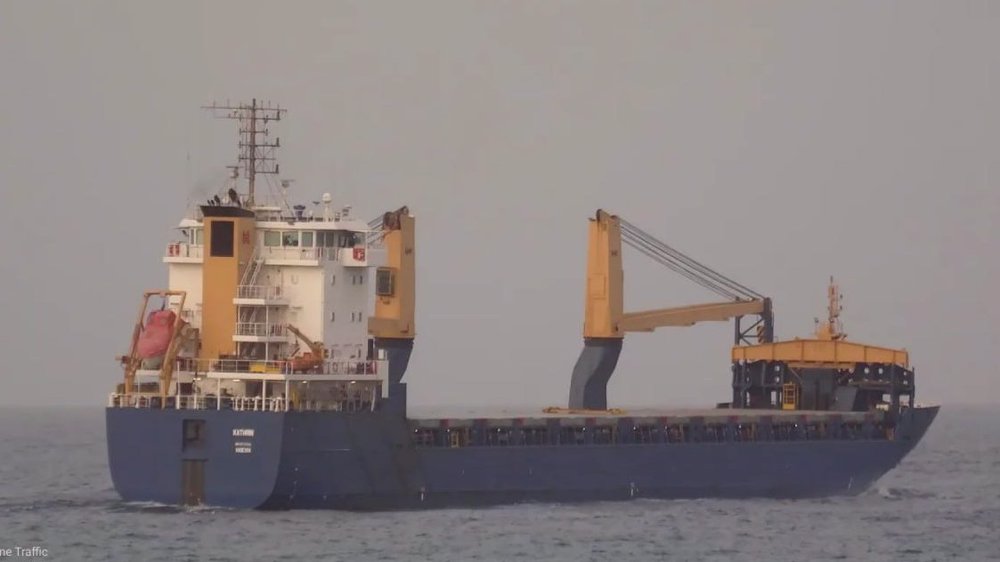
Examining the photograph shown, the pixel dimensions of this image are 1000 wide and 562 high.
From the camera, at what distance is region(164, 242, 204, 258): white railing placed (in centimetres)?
5597

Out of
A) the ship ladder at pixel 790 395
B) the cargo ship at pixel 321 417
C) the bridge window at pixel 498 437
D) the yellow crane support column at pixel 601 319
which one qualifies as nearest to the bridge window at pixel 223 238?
the cargo ship at pixel 321 417

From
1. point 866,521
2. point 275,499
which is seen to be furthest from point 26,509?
point 866,521

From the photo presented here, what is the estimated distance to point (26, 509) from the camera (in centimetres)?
5516

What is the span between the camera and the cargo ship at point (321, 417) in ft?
174

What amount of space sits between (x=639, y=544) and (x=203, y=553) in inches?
408

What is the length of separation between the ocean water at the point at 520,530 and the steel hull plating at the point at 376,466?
639 mm

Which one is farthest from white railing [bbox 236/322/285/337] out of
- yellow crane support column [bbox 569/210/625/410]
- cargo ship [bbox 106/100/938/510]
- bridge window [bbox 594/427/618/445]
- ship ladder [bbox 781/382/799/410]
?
ship ladder [bbox 781/382/799/410]

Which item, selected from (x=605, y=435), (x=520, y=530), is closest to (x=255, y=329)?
(x=520, y=530)

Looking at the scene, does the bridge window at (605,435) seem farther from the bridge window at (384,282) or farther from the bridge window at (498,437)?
the bridge window at (384,282)

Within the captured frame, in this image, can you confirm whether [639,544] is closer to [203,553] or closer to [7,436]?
[203,553]

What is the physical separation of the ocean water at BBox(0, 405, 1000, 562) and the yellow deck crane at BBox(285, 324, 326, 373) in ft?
11.6

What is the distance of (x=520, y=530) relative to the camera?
173 ft

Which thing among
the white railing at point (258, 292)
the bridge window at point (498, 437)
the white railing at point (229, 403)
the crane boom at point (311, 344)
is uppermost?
the white railing at point (258, 292)

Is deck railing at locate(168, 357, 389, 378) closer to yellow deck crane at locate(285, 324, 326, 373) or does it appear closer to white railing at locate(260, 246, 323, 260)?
yellow deck crane at locate(285, 324, 326, 373)
